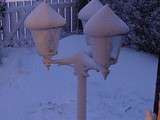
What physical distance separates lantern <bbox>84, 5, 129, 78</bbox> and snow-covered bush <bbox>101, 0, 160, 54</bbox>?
4.55 metres

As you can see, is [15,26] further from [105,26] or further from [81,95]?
[105,26]

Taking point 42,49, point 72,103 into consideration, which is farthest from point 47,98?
point 42,49

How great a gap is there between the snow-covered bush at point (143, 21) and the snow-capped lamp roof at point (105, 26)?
15.0 ft

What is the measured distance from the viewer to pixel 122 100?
5.18m

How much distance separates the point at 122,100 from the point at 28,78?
1497 mm

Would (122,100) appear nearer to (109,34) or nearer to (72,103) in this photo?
(72,103)

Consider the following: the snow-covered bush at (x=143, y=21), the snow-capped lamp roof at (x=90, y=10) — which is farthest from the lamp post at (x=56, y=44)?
the snow-covered bush at (x=143, y=21)

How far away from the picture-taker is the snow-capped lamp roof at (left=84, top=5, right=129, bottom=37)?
5.62 feet

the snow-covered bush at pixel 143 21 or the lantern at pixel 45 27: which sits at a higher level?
the lantern at pixel 45 27

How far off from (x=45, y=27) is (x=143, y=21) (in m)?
4.77

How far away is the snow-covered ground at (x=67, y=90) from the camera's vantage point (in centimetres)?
486

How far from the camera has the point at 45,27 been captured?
1.94m

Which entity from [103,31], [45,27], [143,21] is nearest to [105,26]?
[103,31]

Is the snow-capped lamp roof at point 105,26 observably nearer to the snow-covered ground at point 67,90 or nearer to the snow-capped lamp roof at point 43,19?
the snow-capped lamp roof at point 43,19
